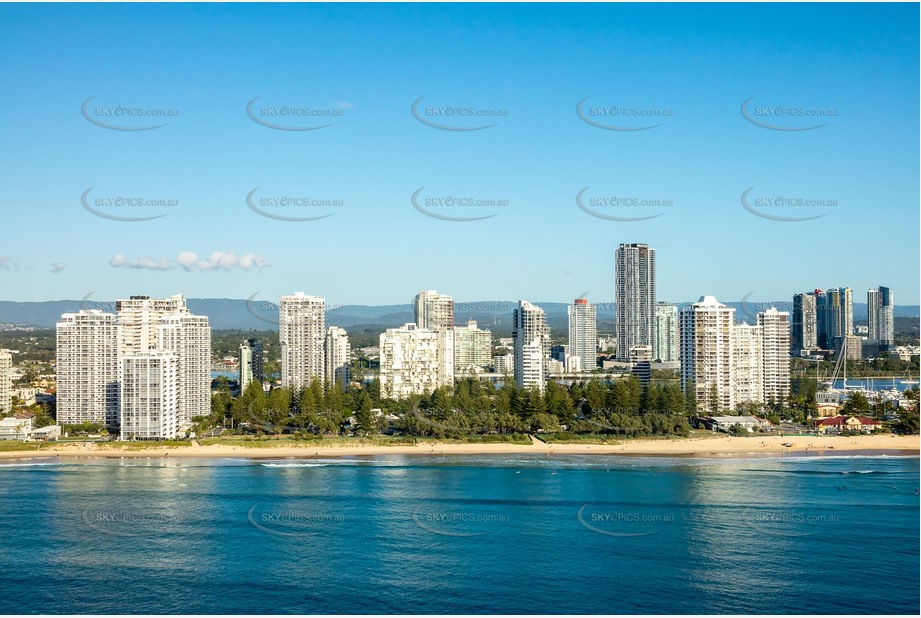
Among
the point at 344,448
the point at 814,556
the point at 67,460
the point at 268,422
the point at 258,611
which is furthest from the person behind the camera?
the point at 268,422

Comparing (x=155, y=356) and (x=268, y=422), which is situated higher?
(x=155, y=356)

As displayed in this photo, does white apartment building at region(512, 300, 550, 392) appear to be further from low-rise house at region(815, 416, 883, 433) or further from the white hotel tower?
the white hotel tower

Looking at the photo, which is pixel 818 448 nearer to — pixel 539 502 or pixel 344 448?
pixel 539 502

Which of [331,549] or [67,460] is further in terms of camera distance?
[67,460]

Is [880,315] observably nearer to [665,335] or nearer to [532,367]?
[665,335]

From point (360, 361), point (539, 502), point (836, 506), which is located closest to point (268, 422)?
point (539, 502)

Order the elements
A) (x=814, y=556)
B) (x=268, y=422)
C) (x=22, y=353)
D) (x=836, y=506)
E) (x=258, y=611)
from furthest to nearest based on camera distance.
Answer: (x=22, y=353)
(x=268, y=422)
(x=836, y=506)
(x=814, y=556)
(x=258, y=611)

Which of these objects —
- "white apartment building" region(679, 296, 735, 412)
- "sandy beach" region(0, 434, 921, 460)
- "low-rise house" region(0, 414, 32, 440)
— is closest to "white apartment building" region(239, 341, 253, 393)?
"low-rise house" region(0, 414, 32, 440)

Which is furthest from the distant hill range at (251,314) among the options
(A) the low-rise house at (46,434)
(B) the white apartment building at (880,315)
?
(A) the low-rise house at (46,434)
